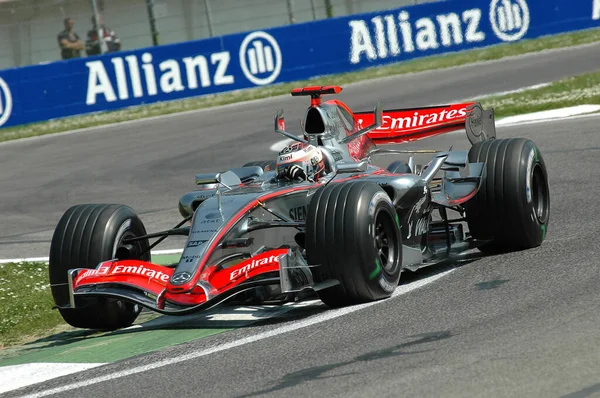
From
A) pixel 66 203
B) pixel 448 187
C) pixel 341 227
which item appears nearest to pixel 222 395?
pixel 341 227

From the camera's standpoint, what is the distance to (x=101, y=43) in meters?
24.6

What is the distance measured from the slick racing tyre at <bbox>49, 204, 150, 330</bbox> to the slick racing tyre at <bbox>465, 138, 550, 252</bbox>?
9.84 ft

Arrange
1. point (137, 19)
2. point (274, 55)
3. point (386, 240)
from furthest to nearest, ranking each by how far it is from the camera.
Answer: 1. point (274, 55)
2. point (137, 19)
3. point (386, 240)

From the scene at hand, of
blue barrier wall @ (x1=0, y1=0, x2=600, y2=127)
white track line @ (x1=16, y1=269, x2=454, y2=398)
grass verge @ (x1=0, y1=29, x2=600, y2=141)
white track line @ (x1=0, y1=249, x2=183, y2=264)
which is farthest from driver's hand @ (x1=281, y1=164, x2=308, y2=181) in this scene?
blue barrier wall @ (x1=0, y1=0, x2=600, y2=127)

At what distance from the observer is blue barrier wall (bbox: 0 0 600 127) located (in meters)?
23.8

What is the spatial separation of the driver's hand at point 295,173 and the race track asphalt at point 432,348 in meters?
1.18

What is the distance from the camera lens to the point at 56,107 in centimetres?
2391

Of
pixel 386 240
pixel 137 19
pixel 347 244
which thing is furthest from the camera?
pixel 137 19

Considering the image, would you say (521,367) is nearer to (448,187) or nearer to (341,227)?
(341,227)

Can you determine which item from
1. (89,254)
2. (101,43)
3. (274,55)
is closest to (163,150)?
(101,43)

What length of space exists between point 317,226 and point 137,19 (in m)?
18.3

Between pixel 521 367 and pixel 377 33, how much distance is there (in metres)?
20.9

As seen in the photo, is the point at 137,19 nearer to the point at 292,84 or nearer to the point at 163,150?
the point at 292,84

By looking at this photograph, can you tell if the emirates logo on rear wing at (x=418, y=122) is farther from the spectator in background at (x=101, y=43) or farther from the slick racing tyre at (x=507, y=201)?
the spectator in background at (x=101, y=43)
